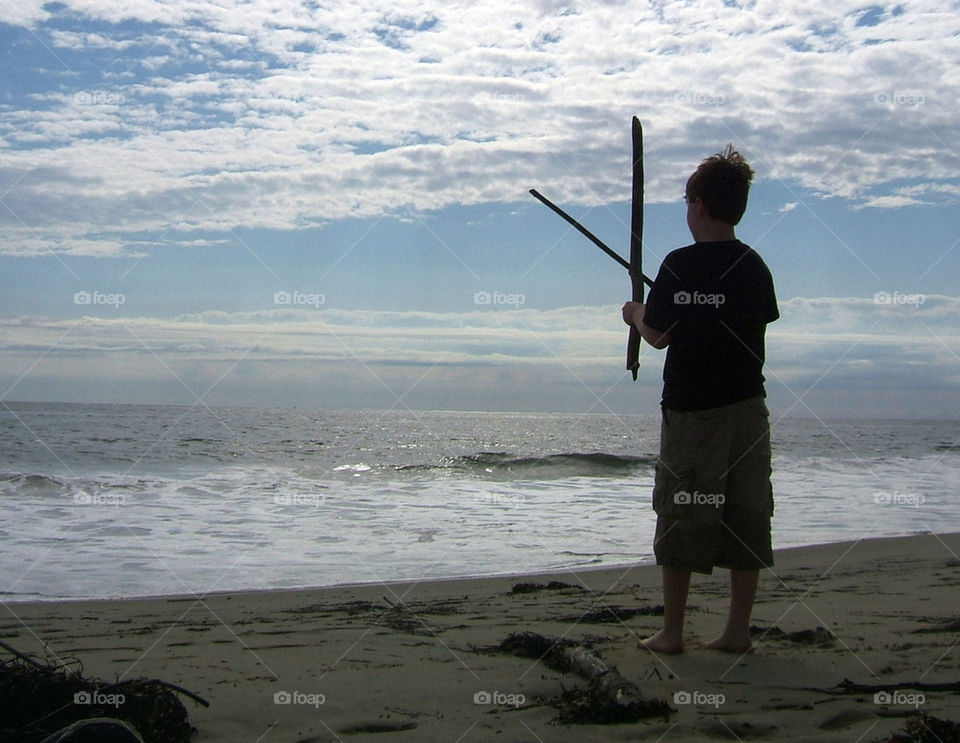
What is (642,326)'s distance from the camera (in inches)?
134

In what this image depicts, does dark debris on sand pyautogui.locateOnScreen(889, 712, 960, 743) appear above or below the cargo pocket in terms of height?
below

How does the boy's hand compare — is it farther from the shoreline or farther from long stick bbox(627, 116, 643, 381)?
the shoreline

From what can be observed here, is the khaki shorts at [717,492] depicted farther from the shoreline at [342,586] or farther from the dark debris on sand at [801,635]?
the shoreline at [342,586]

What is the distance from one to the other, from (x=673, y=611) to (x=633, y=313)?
1.18 metres

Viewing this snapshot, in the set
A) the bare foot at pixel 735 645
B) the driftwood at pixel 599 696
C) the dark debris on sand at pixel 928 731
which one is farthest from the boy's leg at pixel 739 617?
the dark debris on sand at pixel 928 731

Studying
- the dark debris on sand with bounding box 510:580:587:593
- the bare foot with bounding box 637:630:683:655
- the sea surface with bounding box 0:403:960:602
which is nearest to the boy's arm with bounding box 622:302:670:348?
the bare foot with bounding box 637:630:683:655

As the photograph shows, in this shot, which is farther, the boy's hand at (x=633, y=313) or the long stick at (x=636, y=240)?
the long stick at (x=636, y=240)

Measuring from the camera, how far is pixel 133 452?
22.1 metres

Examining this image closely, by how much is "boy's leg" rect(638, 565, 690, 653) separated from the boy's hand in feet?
3.15

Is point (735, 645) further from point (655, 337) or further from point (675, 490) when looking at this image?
point (655, 337)

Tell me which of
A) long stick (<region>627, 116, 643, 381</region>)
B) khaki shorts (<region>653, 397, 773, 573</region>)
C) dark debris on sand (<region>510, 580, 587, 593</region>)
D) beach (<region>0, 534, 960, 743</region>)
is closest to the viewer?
beach (<region>0, 534, 960, 743</region>)

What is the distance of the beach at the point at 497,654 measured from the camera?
260cm

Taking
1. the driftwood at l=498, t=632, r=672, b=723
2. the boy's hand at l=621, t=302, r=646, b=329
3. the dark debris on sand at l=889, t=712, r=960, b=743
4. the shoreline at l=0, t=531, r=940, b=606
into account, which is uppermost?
the boy's hand at l=621, t=302, r=646, b=329

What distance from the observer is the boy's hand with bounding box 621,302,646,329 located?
11.4 feet
